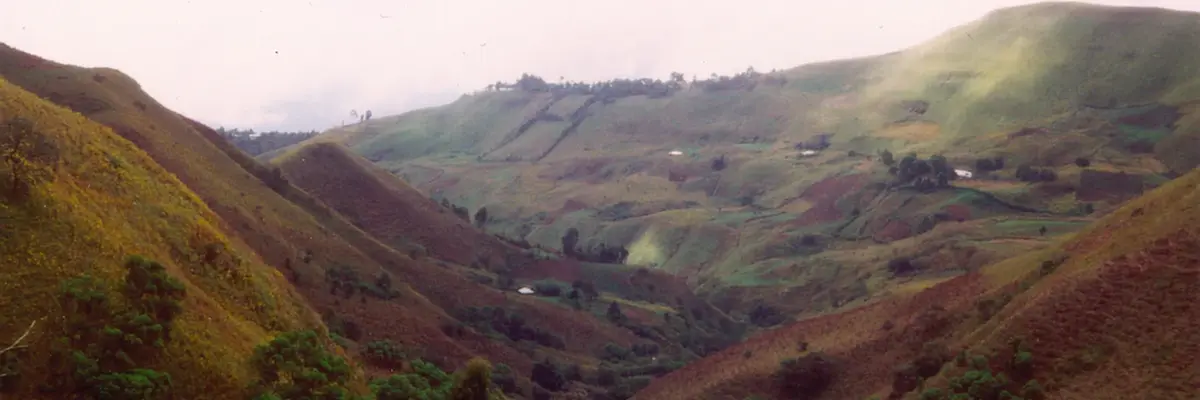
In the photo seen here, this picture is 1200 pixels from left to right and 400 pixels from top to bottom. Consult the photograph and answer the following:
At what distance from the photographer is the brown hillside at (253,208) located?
72.9 meters

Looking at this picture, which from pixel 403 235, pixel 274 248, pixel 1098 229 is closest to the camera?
pixel 1098 229

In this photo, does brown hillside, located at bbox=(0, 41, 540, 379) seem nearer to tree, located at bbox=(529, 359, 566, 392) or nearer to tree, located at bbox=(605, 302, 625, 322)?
tree, located at bbox=(529, 359, 566, 392)

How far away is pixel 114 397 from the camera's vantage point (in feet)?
96.9

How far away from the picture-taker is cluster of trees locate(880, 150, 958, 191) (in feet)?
535

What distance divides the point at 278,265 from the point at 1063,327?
183ft

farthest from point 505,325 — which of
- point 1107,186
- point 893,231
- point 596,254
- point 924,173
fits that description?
point 1107,186

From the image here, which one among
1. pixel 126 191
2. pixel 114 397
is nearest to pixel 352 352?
pixel 126 191

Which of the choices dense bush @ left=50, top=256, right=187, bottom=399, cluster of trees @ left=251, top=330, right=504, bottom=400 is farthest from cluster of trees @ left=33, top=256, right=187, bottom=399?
cluster of trees @ left=251, top=330, right=504, bottom=400

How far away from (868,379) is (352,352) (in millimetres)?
34513

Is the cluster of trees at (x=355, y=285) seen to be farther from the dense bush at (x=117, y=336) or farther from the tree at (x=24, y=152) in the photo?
the dense bush at (x=117, y=336)

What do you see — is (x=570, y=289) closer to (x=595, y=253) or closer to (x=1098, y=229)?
(x=595, y=253)

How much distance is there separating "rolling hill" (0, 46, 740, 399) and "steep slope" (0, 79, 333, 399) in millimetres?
83

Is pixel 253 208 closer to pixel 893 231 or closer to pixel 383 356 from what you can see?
pixel 383 356

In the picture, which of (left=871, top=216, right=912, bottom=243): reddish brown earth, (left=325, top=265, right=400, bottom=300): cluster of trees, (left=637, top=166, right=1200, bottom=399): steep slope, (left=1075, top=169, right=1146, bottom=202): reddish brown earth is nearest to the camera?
(left=637, top=166, right=1200, bottom=399): steep slope
